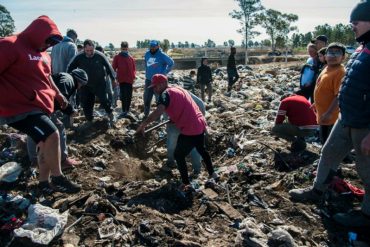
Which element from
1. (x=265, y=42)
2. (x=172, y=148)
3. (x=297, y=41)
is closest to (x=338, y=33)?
(x=297, y=41)

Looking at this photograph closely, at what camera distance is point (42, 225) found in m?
3.17

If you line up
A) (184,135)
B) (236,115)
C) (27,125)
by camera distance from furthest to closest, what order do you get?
(236,115) < (184,135) < (27,125)

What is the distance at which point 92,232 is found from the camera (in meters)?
3.31

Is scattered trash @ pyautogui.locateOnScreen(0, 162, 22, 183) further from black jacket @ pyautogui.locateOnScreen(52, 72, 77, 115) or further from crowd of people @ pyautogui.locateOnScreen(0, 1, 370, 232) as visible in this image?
black jacket @ pyautogui.locateOnScreen(52, 72, 77, 115)

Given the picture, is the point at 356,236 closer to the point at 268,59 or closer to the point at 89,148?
the point at 89,148

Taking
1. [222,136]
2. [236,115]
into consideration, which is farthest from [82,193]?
[236,115]

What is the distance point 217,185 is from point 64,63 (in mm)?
4530

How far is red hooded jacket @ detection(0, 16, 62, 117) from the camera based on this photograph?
3428mm

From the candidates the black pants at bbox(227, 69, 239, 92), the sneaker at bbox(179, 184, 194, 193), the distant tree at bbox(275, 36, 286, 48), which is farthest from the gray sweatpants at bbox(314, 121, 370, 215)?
the distant tree at bbox(275, 36, 286, 48)

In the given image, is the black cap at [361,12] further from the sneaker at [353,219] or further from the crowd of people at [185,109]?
the sneaker at [353,219]

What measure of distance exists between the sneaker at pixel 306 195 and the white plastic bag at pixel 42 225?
2.47 meters

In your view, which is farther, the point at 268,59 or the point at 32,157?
the point at 268,59

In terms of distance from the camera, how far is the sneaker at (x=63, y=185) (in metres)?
4.05

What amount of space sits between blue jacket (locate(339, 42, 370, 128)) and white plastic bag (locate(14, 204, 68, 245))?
2728mm
